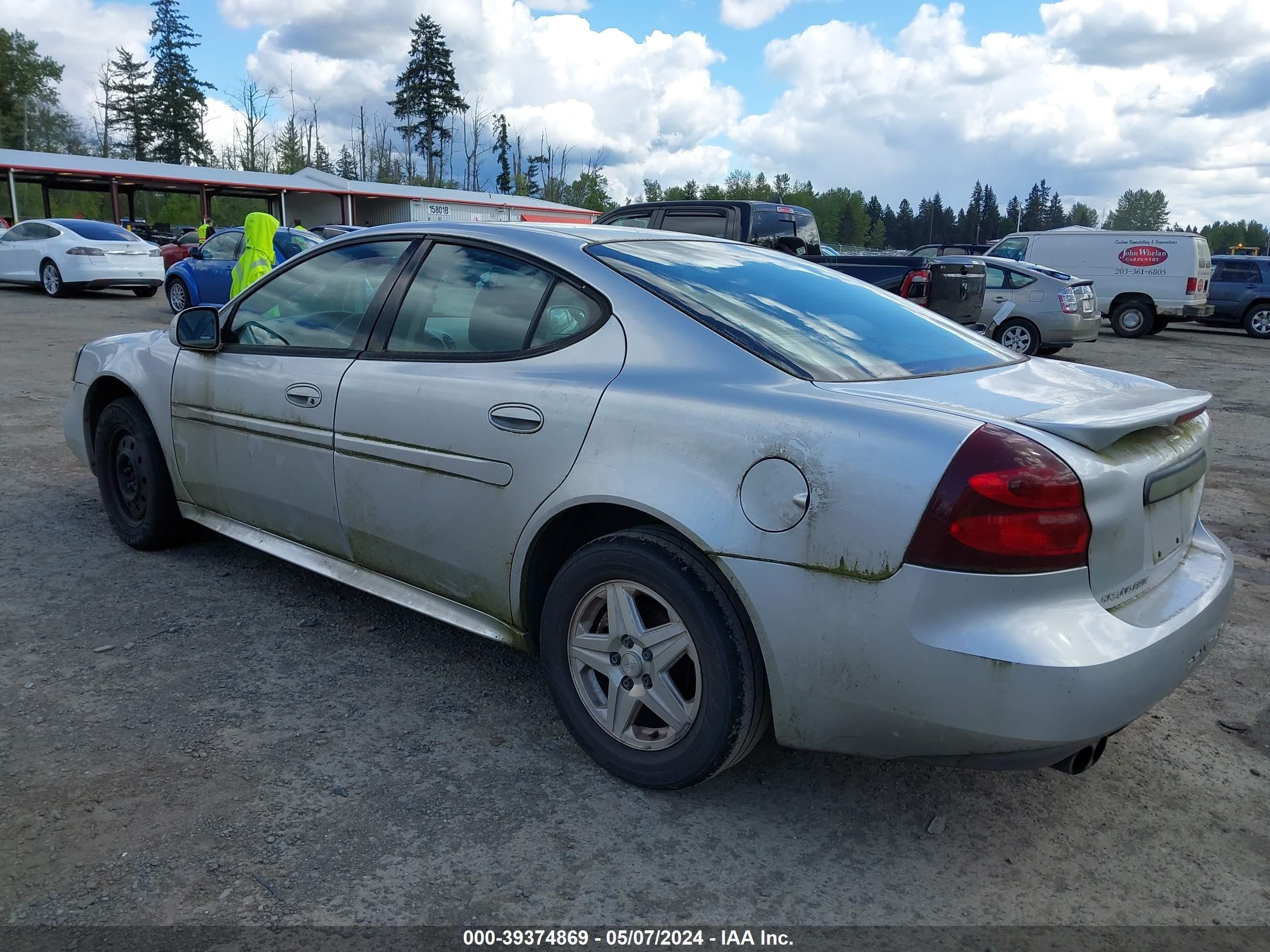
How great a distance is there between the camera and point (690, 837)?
2.56 metres

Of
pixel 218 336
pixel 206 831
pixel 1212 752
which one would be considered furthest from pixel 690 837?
pixel 218 336

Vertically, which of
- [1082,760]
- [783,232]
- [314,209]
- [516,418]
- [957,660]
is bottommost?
[1082,760]

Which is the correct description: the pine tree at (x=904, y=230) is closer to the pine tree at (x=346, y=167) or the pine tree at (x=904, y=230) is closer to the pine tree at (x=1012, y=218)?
the pine tree at (x=1012, y=218)

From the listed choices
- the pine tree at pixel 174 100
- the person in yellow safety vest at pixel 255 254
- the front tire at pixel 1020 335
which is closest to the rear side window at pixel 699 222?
the person in yellow safety vest at pixel 255 254

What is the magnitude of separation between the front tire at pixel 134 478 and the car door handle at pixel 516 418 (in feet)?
7.18

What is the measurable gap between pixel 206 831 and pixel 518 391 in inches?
56.5

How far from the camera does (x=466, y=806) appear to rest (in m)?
2.65

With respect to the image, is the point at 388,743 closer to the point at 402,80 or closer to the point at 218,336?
the point at 218,336

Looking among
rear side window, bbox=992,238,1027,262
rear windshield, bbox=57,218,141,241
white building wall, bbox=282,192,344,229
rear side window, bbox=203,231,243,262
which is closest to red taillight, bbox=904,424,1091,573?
rear side window, bbox=203,231,243,262

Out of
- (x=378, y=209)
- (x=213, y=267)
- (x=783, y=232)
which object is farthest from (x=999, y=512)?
(x=378, y=209)

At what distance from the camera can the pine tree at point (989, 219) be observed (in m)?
127

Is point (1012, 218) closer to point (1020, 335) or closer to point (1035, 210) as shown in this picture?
point (1035, 210)

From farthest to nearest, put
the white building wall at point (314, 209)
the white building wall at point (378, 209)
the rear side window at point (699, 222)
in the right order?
the white building wall at point (378, 209)
the white building wall at point (314, 209)
the rear side window at point (699, 222)

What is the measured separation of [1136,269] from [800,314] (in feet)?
64.6
